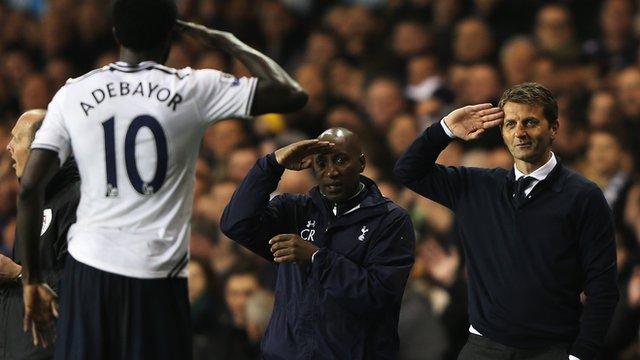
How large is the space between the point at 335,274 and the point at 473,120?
2.95ft

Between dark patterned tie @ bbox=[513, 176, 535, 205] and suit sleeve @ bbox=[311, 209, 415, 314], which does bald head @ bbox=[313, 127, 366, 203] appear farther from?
dark patterned tie @ bbox=[513, 176, 535, 205]

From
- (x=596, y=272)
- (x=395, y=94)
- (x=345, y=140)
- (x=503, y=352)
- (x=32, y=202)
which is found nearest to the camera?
(x=32, y=202)

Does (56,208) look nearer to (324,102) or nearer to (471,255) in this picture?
(471,255)

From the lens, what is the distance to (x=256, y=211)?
523 cm

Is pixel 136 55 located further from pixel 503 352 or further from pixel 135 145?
pixel 503 352

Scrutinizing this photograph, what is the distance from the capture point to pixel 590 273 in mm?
4836

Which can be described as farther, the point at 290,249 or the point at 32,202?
the point at 290,249

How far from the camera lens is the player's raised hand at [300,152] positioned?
4895mm

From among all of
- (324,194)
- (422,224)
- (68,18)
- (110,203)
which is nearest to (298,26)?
(68,18)

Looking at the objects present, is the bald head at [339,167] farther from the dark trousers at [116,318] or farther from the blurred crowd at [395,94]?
the blurred crowd at [395,94]

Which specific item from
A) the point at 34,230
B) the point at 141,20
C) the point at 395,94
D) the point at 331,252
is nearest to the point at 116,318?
the point at 34,230

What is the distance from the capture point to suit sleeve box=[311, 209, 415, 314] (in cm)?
504

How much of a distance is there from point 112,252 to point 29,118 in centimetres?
124

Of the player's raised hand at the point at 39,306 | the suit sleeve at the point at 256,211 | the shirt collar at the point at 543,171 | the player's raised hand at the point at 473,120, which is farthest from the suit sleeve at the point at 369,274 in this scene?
the player's raised hand at the point at 39,306
